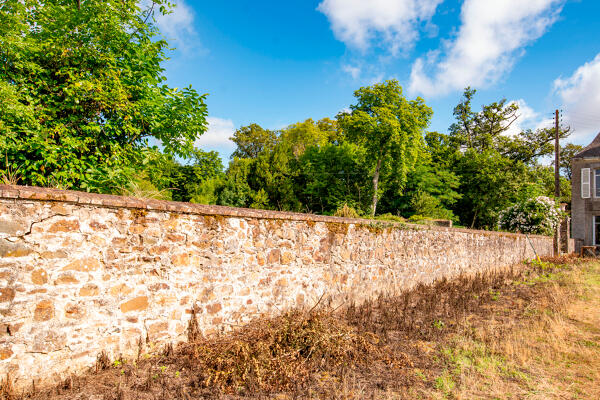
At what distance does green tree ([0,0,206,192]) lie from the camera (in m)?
5.55

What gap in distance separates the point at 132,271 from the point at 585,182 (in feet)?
92.8

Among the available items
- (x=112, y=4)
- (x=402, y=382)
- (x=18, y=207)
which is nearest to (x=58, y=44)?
(x=112, y=4)

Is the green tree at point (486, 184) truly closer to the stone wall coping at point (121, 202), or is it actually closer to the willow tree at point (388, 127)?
the willow tree at point (388, 127)

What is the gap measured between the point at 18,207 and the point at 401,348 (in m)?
4.87

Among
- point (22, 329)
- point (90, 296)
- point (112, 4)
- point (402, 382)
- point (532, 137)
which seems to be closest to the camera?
point (22, 329)

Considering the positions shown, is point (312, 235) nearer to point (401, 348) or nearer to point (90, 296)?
point (401, 348)

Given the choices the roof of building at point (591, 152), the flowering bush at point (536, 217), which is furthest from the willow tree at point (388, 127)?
the roof of building at point (591, 152)

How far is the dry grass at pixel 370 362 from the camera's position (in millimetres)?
3385

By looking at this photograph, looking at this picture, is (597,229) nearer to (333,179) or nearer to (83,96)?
(333,179)

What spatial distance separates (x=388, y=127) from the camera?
86.1ft

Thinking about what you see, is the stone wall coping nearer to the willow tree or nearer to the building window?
the willow tree

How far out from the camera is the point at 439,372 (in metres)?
3.99

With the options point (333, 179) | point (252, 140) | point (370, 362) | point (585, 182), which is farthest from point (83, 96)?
point (252, 140)

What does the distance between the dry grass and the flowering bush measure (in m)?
15.2
